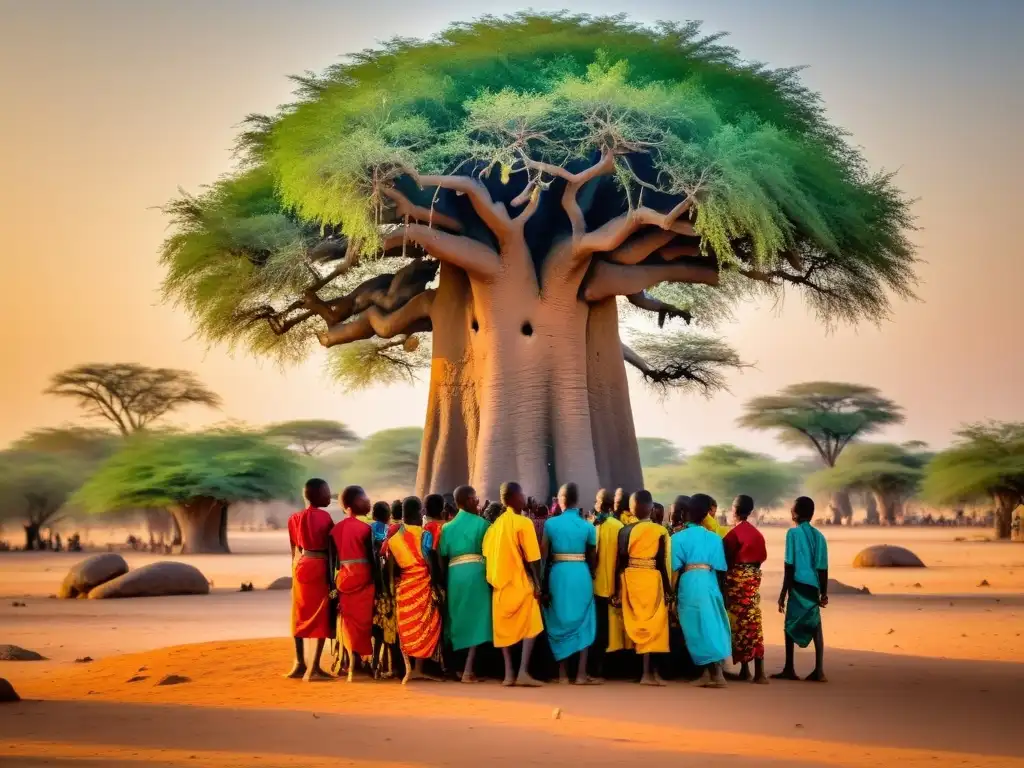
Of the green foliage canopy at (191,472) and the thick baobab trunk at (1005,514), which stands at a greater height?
the green foliage canopy at (191,472)

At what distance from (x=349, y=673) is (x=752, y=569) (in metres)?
3.63

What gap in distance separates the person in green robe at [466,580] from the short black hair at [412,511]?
0.28m

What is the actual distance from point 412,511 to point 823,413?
6161 centimetres

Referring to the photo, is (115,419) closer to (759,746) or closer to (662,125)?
(662,125)

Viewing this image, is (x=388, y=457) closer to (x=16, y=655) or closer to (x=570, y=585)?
(x=16, y=655)

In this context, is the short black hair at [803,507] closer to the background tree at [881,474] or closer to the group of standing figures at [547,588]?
the group of standing figures at [547,588]

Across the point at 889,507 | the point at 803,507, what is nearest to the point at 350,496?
the point at 803,507

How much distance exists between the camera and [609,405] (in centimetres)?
2455

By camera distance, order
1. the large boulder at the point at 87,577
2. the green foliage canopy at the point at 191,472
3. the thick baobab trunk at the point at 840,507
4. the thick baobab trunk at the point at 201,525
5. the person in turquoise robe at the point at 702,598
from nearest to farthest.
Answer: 1. the person in turquoise robe at the point at 702,598
2. the large boulder at the point at 87,577
3. the green foliage canopy at the point at 191,472
4. the thick baobab trunk at the point at 201,525
5. the thick baobab trunk at the point at 840,507

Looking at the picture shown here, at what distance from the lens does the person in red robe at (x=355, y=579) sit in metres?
12.3

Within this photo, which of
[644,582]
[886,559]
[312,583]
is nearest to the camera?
[644,582]

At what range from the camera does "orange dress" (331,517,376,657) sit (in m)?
12.3

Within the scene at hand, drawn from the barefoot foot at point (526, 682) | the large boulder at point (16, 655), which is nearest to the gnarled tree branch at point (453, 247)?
the large boulder at point (16, 655)

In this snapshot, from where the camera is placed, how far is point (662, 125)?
70.8ft
